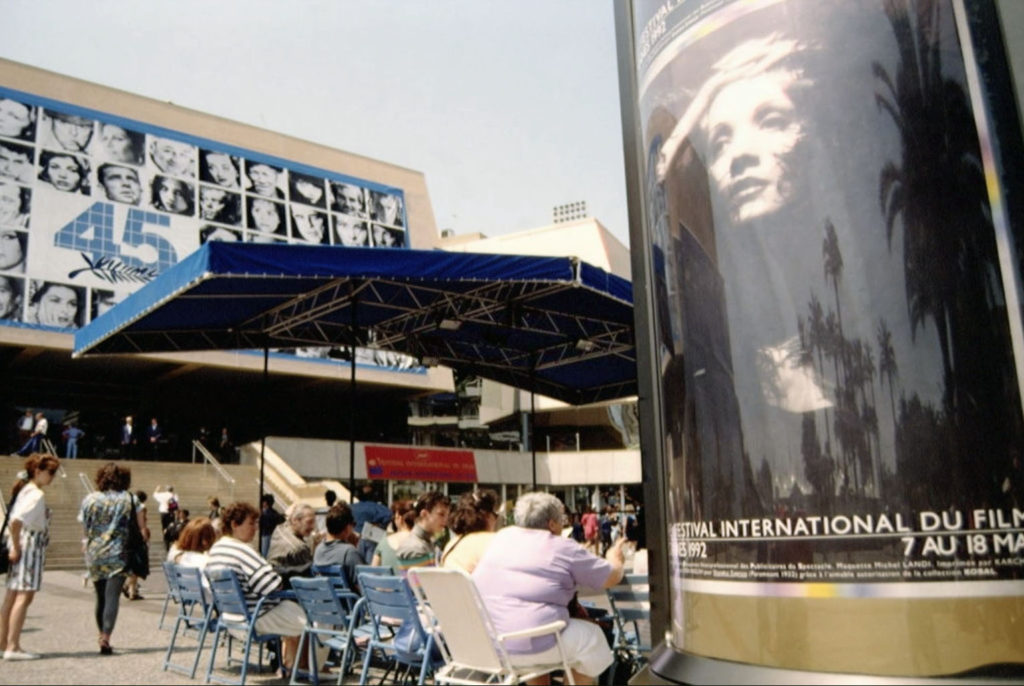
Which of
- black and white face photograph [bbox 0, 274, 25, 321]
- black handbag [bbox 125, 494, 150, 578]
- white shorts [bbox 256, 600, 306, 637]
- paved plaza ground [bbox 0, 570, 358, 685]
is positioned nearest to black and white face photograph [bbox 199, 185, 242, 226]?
black and white face photograph [bbox 0, 274, 25, 321]

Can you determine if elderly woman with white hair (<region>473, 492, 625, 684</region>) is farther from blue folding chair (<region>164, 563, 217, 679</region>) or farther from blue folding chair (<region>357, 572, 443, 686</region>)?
blue folding chair (<region>164, 563, 217, 679</region>)

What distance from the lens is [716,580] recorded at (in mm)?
2170

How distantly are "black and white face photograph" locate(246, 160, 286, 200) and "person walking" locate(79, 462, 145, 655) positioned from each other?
1252 inches

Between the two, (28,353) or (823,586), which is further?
(28,353)

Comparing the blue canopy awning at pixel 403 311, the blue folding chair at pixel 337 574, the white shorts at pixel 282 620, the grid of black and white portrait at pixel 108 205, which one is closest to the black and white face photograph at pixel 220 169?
the grid of black and white portrait at pixel 108 205

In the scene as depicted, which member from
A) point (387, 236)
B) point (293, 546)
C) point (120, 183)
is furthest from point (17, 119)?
point (293, 546)

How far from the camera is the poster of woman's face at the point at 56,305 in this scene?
3138cm

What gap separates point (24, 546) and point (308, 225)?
107ft

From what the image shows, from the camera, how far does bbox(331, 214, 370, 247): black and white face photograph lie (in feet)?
131

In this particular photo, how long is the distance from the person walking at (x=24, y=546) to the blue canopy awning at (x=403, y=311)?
7.04 feet

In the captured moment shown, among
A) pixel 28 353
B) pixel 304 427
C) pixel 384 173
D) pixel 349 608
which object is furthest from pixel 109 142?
pixel 349 608

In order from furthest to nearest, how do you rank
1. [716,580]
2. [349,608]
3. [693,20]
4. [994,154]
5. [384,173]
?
[384,173], [349,608], [693,20], [716,580], [994,154]

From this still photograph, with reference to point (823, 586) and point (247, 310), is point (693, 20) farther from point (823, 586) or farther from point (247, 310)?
point (247, 310)

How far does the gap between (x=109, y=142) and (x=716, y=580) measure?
120 ft
